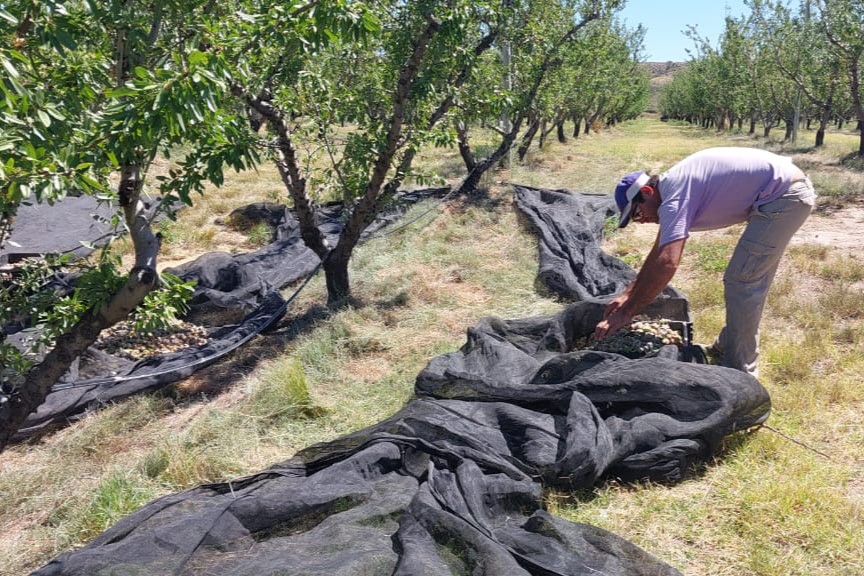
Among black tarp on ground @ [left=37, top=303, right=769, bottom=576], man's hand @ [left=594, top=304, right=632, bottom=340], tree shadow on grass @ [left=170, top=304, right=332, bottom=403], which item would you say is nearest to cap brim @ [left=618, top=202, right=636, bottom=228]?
man's hand @ [left=594, top=304, right=632, bottom=340]

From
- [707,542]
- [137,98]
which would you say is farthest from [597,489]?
[137,98]

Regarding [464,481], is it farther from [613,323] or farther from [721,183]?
[721,183]

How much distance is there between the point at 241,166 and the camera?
3152mm

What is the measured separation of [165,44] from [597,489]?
123 inches

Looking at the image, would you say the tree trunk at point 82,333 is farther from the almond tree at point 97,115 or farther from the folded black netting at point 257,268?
the folded black netting at point 257,268

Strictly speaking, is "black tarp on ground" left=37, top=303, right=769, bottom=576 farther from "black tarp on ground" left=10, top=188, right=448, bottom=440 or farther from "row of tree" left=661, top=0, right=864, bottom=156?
"row of tree" left=661, top=0, right=864, bottom=156

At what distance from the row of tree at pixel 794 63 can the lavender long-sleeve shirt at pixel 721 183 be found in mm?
11194

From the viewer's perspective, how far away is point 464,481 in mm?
2494

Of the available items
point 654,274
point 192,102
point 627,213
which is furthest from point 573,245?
point 192,102

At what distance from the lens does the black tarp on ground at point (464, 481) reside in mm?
2062

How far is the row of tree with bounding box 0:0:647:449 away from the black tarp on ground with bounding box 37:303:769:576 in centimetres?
129

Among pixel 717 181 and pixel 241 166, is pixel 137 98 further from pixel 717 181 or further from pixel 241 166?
pixel 717 181

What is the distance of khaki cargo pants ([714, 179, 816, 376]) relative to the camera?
3209 mm

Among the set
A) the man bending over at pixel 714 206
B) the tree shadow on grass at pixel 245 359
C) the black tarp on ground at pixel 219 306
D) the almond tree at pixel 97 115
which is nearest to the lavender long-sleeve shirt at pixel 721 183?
the man bending over at pixel 714 206
